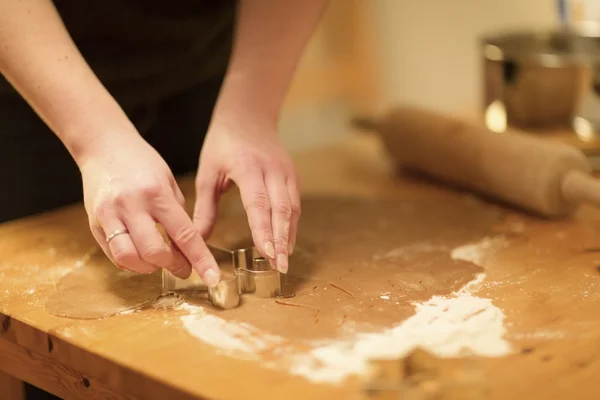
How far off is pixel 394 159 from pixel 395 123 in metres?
0.07

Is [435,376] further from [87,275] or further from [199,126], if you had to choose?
[199,126]

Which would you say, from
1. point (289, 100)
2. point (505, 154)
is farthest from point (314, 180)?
point (289, 100)

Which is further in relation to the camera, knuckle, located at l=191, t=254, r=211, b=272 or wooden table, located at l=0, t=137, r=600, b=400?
knuckle, located at l=191, t=254, r=211, b=272

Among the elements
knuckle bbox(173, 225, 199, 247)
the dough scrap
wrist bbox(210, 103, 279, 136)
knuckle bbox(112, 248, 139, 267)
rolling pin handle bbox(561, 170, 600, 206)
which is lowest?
the dough scrap

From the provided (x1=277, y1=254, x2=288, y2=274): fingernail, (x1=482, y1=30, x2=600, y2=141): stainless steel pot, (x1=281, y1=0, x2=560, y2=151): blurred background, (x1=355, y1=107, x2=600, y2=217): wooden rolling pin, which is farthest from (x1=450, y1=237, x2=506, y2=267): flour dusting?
(x1=281, y1=0, x2=560, y2=151): blurred background

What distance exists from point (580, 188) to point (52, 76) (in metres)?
0.66

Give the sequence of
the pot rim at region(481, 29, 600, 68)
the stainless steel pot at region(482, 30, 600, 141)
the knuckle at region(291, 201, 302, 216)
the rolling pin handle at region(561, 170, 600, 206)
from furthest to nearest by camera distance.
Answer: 1. the pot rim at region(481, 29, 600, 68)
2. the stainless steel pot at region(482, 30, 600, 141)
3. the rolling pin handle at region(561, 170, 600, 206)
4. the knuckle at region(291, 201, 302, 216)

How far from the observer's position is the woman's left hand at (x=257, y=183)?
0.78 meters

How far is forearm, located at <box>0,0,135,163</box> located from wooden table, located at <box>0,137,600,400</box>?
17 cm

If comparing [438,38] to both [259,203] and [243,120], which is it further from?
[259,203]

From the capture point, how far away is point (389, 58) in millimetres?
2254

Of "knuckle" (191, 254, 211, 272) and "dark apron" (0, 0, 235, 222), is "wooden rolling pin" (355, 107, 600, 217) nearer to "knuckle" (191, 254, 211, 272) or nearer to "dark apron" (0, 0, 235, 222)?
"dark apron" (0, 0, 235, 222)

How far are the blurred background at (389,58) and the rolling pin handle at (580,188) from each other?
1.13m

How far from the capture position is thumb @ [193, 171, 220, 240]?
2.74ft
